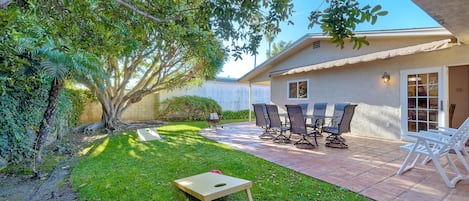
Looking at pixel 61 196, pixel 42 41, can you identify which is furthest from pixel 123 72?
pixel 61 196

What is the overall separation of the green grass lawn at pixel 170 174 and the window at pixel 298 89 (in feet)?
18.3

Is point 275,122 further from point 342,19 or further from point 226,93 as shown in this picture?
point 226,93

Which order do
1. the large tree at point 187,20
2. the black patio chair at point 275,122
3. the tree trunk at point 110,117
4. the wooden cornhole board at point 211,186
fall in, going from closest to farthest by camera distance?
1. the large tree at point 187,20
2. the wooden cornhole board at point 211,186
3. the black patio chair at point 275,122
4. the tree trunk at point 110,117

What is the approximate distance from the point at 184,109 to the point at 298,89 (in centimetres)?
723

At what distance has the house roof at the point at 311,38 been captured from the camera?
6.52 m

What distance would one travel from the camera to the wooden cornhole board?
266cm

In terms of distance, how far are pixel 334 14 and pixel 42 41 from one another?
4.20 meters

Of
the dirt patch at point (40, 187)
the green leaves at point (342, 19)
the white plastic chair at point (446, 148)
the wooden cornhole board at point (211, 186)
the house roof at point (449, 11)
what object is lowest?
the dirt patch at point (40, 187)

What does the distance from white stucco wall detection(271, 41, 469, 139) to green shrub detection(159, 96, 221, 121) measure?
300 inches

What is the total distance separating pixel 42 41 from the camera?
12.1 ft

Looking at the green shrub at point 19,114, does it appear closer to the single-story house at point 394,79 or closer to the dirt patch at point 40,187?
the dirt patch at point 40,187

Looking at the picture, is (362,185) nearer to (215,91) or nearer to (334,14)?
(334,14)

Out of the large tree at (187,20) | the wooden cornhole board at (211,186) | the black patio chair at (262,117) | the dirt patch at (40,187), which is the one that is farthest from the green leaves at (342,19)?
the black patio chair at (262,117)

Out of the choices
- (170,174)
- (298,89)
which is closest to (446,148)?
(170,174)
